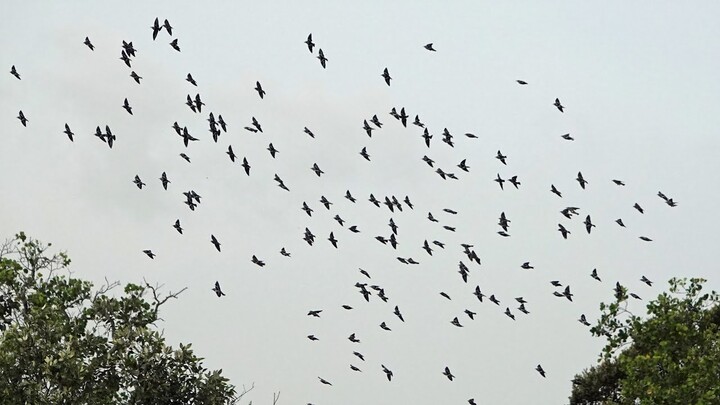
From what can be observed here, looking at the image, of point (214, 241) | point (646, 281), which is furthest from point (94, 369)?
point (646, 281)

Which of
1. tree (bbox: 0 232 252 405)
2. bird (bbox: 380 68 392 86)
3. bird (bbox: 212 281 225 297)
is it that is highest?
bird (bbox: 380 68 392 86)

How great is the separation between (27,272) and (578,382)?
25.6m

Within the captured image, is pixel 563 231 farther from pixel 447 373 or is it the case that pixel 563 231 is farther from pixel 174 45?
pixel 174 45

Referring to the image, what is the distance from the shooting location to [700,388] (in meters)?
34.1

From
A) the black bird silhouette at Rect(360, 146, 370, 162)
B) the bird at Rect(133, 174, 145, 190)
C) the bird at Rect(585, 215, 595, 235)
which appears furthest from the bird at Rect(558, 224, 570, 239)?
the bird at Rect(133, 174, 145, 190)

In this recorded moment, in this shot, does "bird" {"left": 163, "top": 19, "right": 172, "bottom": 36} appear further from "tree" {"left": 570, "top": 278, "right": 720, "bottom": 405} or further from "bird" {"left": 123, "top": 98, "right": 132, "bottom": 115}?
"tree" {"left": 570, "top": 278, "right": 720, "bottom": 405}

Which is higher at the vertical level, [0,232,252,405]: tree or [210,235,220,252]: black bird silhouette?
[210,235,220,252]: black bird silhouette

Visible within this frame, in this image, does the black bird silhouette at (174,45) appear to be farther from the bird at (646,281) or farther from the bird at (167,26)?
the bird at (646,281)

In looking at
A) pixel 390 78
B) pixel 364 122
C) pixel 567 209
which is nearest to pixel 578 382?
pixel 567 209

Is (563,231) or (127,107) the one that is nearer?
(127,107)

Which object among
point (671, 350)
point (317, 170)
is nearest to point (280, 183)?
point (317, 170)

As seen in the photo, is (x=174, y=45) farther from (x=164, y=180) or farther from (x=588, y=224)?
(x=588, y=224)

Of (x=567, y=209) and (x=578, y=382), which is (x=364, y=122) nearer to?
(x=567, y=209)

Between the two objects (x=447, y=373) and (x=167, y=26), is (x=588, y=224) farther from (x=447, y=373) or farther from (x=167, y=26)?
(x=167, y=26)
